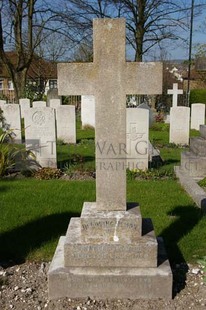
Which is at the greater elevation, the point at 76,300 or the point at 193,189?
the point at 193,189

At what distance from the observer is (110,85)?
3.16 m

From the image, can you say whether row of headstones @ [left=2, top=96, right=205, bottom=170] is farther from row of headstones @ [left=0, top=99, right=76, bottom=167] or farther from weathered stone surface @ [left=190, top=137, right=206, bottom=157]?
weathered stone surface @ [left=190, top=137, right=206, bottom=157]

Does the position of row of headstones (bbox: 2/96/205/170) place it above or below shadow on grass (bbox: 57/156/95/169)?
above

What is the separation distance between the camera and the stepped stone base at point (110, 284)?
3.14 meters

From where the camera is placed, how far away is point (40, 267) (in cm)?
376

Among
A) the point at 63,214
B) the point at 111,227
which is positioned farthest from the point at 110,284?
the point at 63,214

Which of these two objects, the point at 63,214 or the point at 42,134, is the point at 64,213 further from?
the point at 42,134

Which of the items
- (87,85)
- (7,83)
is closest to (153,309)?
(87,85)

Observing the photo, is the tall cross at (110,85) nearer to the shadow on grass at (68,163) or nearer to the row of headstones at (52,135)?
the row of headstones at (52,135)

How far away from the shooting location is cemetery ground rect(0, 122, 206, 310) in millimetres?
3156

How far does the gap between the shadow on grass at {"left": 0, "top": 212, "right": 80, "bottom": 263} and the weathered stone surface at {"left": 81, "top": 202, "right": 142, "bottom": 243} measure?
1075mm

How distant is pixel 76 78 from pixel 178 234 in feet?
7.84

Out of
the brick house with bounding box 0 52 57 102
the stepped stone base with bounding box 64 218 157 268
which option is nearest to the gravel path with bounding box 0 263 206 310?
the stepped stone base with bounding box 64 218 157 268

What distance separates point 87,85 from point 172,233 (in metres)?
2.28
